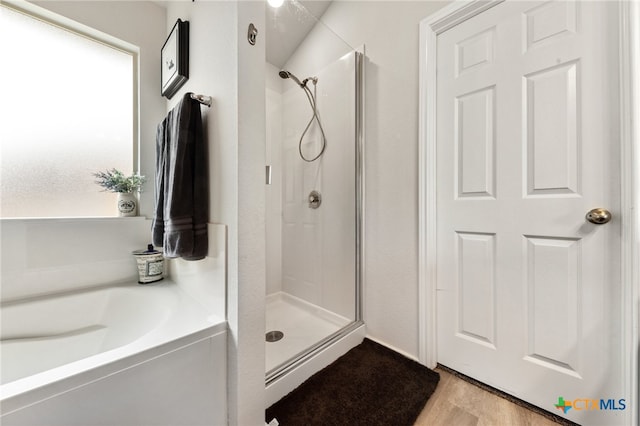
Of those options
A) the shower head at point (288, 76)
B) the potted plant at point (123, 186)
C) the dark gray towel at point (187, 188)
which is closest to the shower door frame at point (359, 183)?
the shower head at point (288, 76)

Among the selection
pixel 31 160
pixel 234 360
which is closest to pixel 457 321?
pixel 234 360

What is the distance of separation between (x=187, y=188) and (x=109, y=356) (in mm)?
594

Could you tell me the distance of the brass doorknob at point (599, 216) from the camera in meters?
0.87

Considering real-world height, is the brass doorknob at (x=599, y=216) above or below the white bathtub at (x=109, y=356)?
above

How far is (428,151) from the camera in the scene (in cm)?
126

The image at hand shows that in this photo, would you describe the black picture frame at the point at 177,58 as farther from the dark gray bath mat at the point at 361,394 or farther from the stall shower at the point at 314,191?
the dark gray bath mat at the point at 361,394

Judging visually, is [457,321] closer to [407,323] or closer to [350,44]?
[407,323]

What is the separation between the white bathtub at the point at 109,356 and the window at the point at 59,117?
20.9 inches

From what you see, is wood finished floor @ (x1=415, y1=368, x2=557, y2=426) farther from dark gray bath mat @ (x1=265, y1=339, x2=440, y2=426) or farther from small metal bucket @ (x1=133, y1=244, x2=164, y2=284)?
small metal bucket @ (x1=133, y1=244, x2=164, y2=284)

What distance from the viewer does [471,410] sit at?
103cm

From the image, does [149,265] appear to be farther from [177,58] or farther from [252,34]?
[252,34]

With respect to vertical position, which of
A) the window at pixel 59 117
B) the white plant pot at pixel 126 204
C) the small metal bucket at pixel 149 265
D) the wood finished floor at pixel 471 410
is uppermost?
the window at pixel 59 117

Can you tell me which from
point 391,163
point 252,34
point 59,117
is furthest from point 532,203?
point 59,117

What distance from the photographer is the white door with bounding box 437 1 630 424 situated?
894 millimetres
